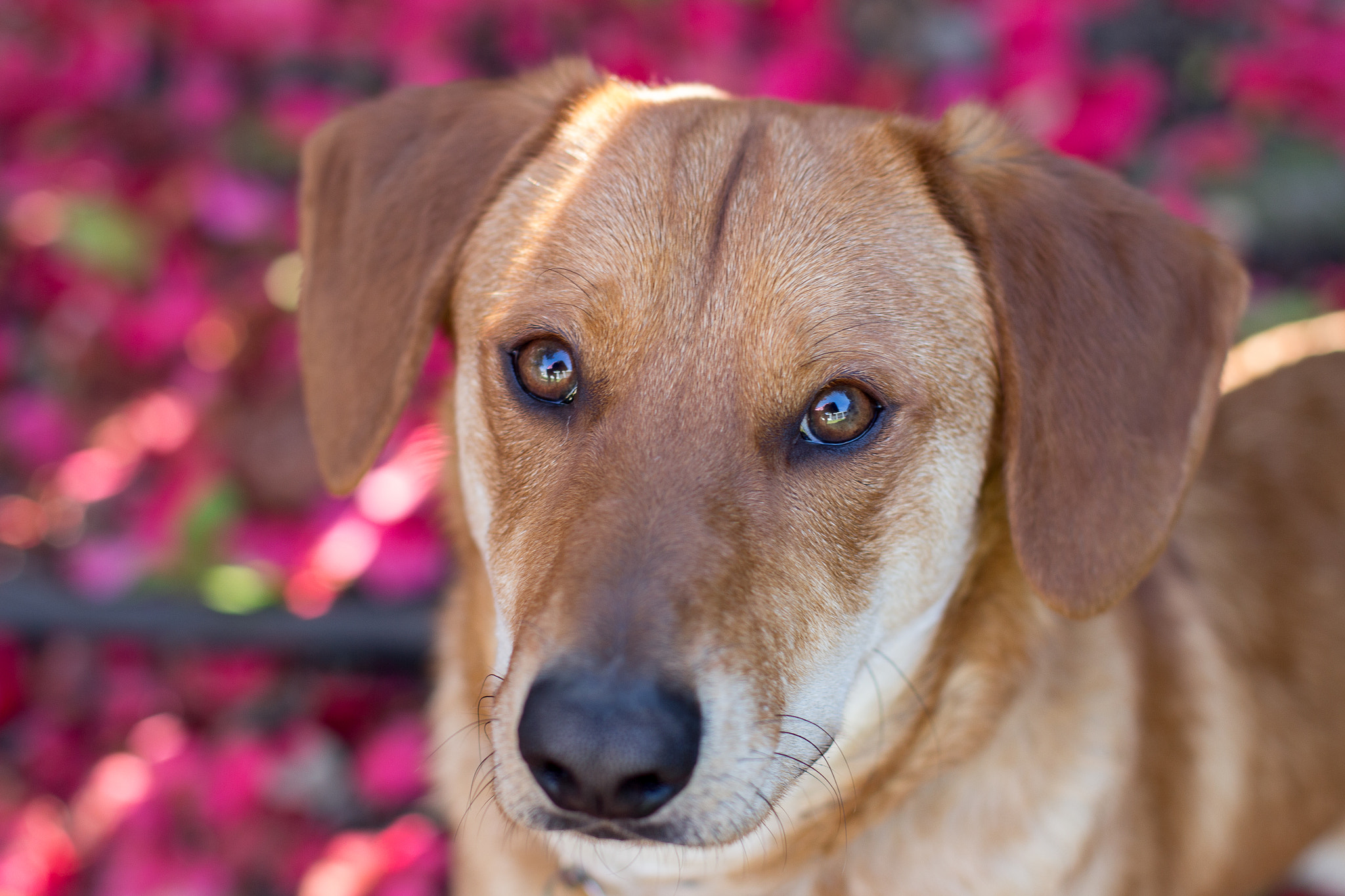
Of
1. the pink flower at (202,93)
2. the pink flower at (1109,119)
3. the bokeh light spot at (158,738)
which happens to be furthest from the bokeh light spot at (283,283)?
the pink flower at (1109,119)

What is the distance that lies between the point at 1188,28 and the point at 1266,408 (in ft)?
9.59

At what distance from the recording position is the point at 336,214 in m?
2.51

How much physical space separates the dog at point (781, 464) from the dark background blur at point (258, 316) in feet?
2.24

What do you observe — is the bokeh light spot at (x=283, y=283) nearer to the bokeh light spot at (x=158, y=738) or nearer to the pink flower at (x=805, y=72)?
the bokeh light spot at (x=158, y=738)

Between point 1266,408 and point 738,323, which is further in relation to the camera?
point 1266,408

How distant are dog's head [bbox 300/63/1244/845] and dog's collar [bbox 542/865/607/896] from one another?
566 mm

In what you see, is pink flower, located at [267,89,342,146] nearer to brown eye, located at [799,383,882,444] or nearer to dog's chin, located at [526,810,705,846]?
brown eye, located at [799,383,882,444]

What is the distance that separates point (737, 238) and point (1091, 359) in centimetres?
70

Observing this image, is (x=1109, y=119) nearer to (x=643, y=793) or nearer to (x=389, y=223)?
(x=389, y=223)

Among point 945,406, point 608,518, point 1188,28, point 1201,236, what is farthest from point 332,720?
point 1188,28

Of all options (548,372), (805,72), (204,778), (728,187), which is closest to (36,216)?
(204,778)

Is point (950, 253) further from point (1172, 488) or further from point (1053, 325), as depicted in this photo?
point (1172, 488)

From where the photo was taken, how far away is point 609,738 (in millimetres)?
1644

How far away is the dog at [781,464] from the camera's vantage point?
1848 mm
